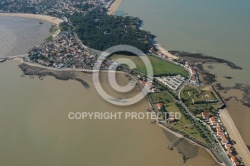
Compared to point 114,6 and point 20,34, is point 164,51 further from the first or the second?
point 20,34

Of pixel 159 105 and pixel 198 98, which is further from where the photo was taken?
pixel 198 98

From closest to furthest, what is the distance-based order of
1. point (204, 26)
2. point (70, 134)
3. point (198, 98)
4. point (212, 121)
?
point (70, 134) < point (212, 121) < point (198, 98) < point (204, 26)

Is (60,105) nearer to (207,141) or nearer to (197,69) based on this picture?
(207,141)

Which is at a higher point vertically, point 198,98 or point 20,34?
point 20,34

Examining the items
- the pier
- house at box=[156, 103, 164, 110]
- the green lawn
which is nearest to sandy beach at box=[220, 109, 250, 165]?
the pier

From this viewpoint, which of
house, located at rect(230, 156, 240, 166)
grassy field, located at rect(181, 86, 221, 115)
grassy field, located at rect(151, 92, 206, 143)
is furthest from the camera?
grassy field, located at rect(181, 86, 221, 115)

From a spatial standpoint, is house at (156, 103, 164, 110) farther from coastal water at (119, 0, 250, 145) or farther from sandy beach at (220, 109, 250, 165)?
coastal water at (119, 0, 250, 145)

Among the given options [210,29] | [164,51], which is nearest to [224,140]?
[164,51]
